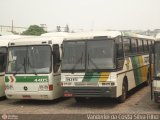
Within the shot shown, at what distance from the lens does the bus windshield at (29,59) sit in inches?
572

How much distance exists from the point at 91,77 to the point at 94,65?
0.44m

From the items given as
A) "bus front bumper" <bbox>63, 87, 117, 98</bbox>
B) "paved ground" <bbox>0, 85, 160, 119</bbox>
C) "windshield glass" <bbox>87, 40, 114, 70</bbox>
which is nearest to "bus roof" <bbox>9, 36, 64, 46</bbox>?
"windshield glass" <bbox>87, 40, 114, 70</bbox>

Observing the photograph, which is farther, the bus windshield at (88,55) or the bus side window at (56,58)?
the bus side window at (56,58)

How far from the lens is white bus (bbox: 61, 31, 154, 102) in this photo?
13.3 metres

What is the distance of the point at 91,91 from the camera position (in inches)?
530

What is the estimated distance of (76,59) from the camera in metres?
13.8

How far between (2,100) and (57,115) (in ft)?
17.0

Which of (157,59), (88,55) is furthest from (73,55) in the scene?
(157,59)

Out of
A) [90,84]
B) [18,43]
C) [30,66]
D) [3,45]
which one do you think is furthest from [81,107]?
[3,45]

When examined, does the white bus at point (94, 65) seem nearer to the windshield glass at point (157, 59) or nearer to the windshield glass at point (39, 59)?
the windshield glass at point (39, 59)

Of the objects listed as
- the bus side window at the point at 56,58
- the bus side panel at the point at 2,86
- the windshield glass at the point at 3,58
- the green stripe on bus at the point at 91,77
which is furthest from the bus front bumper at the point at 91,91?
the windshield glass at the point at 3,58

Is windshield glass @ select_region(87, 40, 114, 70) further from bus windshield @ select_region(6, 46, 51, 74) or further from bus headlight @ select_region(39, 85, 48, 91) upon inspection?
bus headlight @ select_region(39, 85, 48, 91)

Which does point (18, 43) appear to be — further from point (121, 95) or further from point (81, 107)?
point (121, 95)

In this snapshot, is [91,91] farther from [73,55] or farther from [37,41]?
[37,41]
